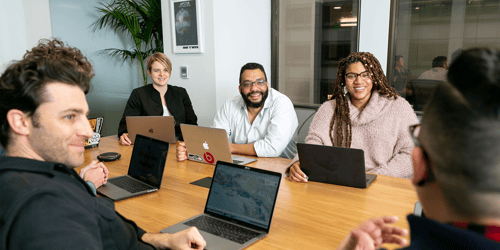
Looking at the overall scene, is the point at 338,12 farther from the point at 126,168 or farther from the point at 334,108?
the point at 126,168

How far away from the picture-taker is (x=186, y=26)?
12.8 ft

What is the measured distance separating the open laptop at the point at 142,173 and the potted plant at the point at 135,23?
2.74m

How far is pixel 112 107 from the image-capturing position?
4.77 metres

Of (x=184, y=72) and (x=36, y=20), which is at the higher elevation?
(x=36, y=20)

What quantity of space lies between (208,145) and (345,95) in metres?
0.97

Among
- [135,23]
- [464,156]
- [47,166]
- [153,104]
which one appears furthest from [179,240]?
[135,23]

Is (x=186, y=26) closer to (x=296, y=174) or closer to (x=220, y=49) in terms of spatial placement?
(x=220, y=49)

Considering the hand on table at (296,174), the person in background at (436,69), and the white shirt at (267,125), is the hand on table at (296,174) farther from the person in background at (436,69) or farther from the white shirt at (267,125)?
the person in background at (436,69)

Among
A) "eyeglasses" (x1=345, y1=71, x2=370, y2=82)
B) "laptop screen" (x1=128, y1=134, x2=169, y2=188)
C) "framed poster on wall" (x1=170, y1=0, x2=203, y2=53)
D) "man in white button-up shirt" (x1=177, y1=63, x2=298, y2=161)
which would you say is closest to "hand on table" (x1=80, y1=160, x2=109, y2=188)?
"laptop screen" (x1=128, y1=134, x2=169, y2=188)

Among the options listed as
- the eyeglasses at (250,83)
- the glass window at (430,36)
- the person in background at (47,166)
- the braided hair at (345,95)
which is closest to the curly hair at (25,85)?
the person in background at (47,166)

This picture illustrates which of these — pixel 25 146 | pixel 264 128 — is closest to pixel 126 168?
pixel 264 128

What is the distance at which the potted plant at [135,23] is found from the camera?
4383mm

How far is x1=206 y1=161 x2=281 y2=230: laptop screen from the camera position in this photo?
1311mm

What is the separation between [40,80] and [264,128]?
1.95 meters
